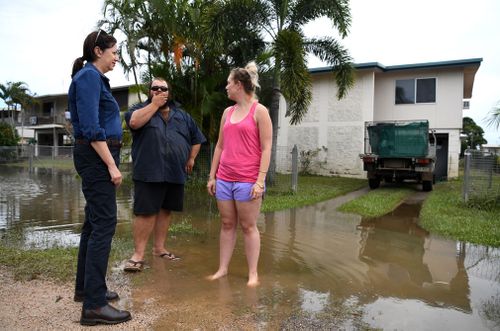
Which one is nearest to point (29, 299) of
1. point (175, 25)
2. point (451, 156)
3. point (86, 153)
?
point (86, 153)

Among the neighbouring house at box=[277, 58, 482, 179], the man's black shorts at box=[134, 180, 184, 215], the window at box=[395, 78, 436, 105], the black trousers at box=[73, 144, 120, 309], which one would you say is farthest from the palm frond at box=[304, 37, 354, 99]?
the black trousers at box=[73, 144, 120, 309]

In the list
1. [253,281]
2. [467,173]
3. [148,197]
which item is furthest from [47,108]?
[253,281]

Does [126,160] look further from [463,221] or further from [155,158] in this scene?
[155,158]

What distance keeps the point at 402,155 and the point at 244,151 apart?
1115 cm

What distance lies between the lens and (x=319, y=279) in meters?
4.12

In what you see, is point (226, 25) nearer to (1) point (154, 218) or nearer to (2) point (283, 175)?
(2) point (283, 175)

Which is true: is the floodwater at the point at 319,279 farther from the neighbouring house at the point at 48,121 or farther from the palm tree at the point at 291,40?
the neighbouring house at the point at 48,121

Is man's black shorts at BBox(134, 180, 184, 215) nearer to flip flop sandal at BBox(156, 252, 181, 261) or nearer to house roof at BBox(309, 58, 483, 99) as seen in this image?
flip flop sandal at BBox(156, 252, 181, 261)

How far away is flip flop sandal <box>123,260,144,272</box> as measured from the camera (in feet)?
13.4

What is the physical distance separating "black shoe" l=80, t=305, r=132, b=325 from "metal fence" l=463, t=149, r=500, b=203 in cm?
877

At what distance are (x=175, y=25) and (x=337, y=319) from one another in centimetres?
1106

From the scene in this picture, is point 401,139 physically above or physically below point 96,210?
above

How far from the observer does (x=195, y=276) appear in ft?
13.3

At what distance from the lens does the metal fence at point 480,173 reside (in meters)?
9.51
